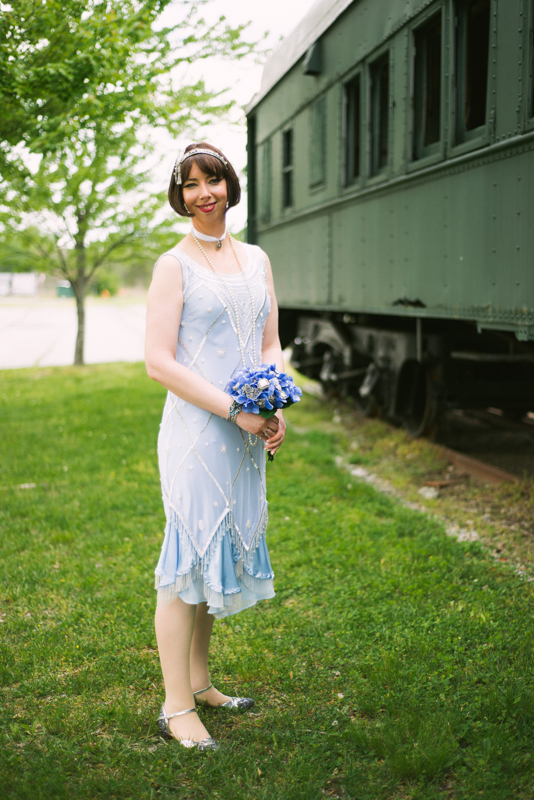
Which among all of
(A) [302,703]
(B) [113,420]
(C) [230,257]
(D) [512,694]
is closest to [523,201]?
(C) [230,257]

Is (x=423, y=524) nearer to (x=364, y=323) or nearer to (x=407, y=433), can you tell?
(x=407, y=433)

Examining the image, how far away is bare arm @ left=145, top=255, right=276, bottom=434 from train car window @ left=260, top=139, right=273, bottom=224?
25.4 ft

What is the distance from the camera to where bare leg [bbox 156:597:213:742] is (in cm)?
251

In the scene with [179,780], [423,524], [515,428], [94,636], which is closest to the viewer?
[179,780]

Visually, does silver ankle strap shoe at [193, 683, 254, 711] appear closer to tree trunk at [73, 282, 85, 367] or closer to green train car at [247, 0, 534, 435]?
green train car at [247, 0, 534, 435]

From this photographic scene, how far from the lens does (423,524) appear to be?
16.0 feet

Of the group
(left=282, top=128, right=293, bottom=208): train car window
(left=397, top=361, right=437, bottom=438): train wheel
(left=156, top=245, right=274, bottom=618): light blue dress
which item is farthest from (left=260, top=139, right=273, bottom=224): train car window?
(left=156, top=245, right=274, bottom=618): light blue dress

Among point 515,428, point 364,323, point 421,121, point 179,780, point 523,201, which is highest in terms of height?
point 421,121

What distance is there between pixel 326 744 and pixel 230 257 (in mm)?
1801

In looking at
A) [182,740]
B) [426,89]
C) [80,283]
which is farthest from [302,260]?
[80,283]

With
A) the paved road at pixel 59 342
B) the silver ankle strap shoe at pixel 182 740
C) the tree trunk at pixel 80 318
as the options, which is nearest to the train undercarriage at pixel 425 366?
the silver ankle strap shoe at pixel 182 740

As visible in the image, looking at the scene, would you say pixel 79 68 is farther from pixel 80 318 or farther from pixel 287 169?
pixel 80 318

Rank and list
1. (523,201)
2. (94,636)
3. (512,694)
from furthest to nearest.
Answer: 1. (523,201)
2. (94,636)
3. (512,694)

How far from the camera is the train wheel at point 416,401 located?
694 cm
